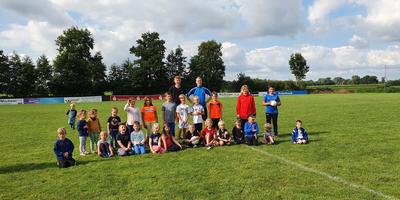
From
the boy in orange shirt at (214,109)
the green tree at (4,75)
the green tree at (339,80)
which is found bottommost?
the boy in orange shirt at (214,109)

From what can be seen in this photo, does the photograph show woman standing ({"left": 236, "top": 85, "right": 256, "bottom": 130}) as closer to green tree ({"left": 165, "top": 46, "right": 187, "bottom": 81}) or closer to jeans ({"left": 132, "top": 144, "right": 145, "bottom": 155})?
jeans ({"left": 132, "top": 144, "right": 145, "bottom": 155})

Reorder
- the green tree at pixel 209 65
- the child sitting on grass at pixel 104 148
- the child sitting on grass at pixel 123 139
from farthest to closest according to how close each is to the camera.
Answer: the green tree at pixel 209 65, the child sitting on grass at pixel 123 139, the child sitting on grass at pixel 104 148

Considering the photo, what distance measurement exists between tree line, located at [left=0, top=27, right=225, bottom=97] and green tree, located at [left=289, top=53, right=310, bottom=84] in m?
33.4

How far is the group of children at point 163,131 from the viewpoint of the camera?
9.90 metres

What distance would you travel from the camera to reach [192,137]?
10.7 m

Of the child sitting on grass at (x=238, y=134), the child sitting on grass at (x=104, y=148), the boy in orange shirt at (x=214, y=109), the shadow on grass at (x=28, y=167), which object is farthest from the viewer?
the boy in orange shirt at (x=214, y=109)

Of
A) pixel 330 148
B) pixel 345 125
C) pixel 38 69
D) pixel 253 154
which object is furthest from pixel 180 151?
pixel 38 69

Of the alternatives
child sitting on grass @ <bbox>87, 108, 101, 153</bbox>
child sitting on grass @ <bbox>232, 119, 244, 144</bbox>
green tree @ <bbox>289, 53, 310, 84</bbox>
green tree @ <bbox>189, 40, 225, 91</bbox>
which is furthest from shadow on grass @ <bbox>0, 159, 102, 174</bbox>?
green tree @ <bbox>289, 53, 310, 84</bbox>

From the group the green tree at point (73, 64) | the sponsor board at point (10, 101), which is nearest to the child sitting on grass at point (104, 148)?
the sponsor board at point (10, 101)

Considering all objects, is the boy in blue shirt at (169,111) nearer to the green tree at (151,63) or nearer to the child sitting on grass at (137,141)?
the child sitting on grass at (137,141)

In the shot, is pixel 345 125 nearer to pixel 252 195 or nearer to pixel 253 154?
pixel 253 154

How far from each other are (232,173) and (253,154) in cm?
204

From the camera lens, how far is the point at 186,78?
81.8 meters

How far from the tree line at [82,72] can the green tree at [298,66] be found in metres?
33.4
